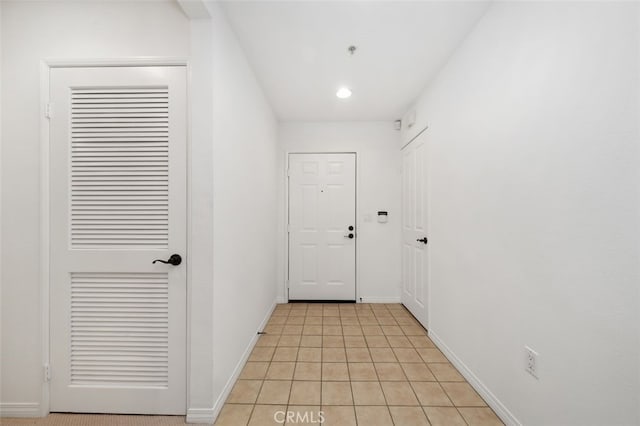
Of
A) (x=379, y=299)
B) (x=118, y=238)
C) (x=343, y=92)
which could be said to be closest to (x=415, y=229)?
(x=379, y=299)

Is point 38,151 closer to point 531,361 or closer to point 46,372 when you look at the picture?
point 46,372

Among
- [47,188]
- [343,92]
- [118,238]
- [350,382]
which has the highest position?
[343,92]

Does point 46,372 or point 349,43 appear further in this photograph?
point 349,43

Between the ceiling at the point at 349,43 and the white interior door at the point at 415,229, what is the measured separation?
2.29 feet

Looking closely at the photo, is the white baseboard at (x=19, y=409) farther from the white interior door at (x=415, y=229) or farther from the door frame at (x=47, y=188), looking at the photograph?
the white interior door at (x=415, y=229)

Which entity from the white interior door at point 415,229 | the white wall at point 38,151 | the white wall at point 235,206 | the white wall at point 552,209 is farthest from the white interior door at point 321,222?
the white wall at point 38,151

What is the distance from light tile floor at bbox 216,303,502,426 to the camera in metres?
1.64

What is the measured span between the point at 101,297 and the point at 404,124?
11.3 ft

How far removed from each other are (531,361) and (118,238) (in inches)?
92.4

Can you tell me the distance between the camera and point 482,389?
1.79 meters

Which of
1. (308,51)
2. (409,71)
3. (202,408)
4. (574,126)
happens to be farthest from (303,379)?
(409,71)

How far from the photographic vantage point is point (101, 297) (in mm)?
1646

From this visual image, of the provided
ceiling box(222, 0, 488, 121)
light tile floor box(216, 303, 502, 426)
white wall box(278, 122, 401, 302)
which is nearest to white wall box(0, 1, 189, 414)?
ceiling box(222, 0, 488, 121)

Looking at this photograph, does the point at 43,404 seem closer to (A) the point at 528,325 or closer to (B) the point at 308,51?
(A) the point at 528,325
